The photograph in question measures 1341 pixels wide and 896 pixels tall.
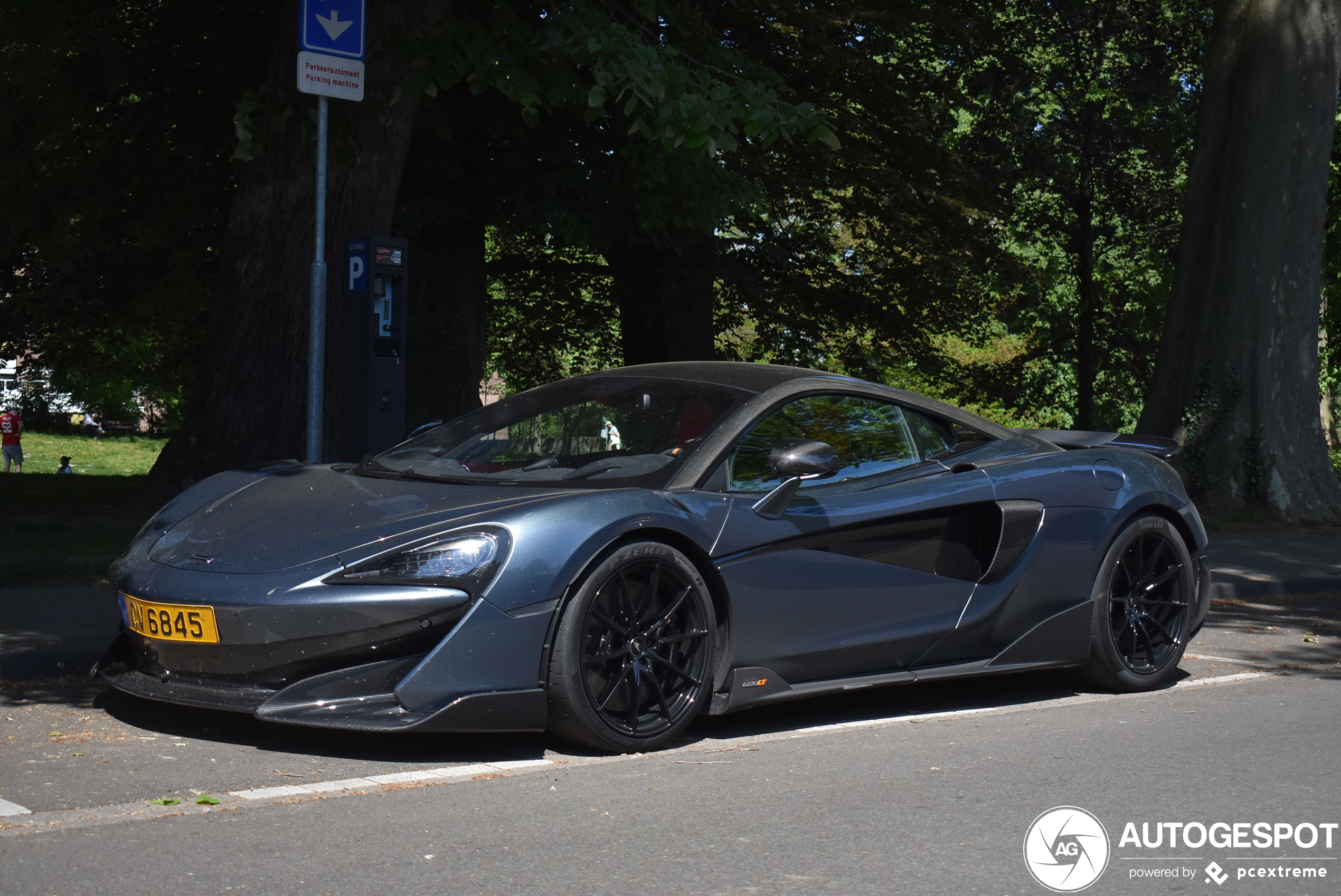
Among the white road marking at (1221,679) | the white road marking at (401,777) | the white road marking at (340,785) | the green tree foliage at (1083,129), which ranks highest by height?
the green tree foliage at (1083,129)

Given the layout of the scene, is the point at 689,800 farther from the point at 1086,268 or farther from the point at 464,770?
the point at 1086,268

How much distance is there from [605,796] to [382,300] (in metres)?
6.03

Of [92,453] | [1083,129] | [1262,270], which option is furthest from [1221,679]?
[92,453]

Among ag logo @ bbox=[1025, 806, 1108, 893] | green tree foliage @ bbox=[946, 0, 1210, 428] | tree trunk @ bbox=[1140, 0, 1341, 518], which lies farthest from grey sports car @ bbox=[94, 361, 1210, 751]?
green tree foliage @ bbox=[946, 0, 1210, 428]

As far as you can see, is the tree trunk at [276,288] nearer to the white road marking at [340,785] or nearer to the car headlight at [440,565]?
the car headlight at [440,565]

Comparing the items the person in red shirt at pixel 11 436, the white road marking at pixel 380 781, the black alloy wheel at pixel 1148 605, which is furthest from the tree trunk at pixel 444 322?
the person in red shirt at pixel 11 436

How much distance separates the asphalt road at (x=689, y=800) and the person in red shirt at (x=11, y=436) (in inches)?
1284

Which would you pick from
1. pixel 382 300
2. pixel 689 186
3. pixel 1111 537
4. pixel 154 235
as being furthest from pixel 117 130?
pixel 1111 537

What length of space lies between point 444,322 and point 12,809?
40.0 feet

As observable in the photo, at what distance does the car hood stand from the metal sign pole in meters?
1.87

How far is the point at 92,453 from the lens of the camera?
153ft

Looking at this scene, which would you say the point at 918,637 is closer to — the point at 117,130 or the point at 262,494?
the point at 262,494

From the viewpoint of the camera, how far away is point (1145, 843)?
13.4 ft

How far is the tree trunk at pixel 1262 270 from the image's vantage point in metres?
15.0
